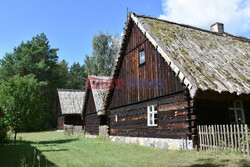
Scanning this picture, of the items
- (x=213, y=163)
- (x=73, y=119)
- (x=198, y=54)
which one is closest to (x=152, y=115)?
(x=198, y=54)

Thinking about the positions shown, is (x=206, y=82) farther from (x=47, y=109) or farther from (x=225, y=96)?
(x=47, y=109)

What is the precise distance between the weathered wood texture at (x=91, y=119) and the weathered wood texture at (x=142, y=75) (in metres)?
5.82

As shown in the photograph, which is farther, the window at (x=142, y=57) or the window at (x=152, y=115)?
the window at (x=142, y=57)

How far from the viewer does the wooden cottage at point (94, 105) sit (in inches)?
931

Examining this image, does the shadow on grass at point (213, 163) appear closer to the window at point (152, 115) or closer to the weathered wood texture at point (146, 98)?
the weathered wood texture at point (146, 98)

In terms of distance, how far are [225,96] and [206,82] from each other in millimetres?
2055

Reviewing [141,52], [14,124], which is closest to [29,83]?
[14,124]

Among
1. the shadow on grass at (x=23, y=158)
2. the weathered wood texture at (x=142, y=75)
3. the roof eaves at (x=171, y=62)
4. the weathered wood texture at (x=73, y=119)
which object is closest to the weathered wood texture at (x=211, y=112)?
the weathered wood texture at (x=142, y=75)

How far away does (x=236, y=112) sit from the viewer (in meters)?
12.4

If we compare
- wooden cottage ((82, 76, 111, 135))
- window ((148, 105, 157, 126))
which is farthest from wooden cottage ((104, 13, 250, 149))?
wooden cottage ((82, 76, 111, 135))

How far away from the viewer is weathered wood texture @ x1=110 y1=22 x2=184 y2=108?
1270cm

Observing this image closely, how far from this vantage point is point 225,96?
1150 cm

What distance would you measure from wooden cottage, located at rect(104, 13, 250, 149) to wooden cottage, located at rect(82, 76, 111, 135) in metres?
5.08

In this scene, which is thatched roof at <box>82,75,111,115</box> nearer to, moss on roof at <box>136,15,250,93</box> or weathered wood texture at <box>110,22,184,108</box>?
weathered wood texture at <box>110,22,184,108</box>
